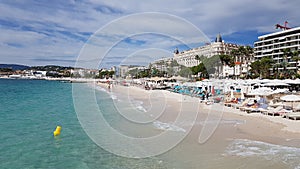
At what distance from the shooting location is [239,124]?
11.4 m

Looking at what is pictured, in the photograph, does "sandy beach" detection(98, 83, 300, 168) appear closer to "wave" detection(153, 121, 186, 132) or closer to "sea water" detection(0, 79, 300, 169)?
"sea water" detection(0, 79, 300, 169)

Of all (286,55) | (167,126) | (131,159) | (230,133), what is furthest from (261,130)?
(286,55)

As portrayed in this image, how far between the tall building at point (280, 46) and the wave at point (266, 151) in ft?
127

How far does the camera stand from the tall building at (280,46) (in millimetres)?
44681

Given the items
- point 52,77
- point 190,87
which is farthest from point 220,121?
point 52,77

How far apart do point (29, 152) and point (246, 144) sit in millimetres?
7173

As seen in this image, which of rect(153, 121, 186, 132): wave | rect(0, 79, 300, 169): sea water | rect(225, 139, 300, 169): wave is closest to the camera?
rect(0, 79, 300, 169): sea water

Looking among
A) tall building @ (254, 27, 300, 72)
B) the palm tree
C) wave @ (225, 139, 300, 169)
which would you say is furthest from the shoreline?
tall building @ (254, 27, 300, 72)

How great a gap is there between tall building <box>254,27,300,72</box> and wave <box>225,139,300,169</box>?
3877cm

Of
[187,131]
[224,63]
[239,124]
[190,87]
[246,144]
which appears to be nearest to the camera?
[246,144]

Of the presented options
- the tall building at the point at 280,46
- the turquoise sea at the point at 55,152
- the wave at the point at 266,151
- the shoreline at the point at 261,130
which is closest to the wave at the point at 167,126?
the shoreline at the point at 261,130

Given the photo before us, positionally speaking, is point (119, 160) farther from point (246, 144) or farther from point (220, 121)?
point (220, 121)

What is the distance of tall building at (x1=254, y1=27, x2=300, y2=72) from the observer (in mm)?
44681

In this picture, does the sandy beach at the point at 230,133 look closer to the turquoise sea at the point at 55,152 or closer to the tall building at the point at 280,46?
the turquoise sea at the point at 55,152
